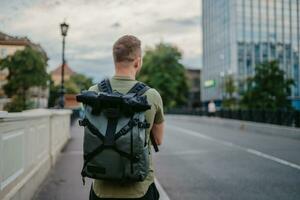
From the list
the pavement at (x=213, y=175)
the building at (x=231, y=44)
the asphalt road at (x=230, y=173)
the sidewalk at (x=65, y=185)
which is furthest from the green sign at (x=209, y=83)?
the sidewalk at (x=65, y=185)

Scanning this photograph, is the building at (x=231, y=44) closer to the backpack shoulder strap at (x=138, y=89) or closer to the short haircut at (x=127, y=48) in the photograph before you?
the short haircut at (x=127, y=48)

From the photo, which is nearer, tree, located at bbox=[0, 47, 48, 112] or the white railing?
the white railing

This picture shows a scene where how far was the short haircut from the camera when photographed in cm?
288

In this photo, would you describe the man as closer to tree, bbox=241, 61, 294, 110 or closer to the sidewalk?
the sidewalk

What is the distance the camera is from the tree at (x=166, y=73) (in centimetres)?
9125

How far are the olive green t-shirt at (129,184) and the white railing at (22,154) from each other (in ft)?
7.94

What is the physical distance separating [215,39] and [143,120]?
298 feet

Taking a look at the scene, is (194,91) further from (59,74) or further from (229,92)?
(229,92)

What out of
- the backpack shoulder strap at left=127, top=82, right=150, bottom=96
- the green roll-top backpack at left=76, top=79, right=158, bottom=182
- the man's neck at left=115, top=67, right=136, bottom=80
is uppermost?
the man's neck at left=115, top=67, right=136, bottom=80

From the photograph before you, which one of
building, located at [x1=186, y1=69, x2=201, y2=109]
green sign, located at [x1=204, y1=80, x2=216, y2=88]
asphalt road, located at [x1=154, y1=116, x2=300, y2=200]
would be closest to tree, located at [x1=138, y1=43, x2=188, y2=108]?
green sign, located at [x1=204, y1=80, x2=216, y2=88]

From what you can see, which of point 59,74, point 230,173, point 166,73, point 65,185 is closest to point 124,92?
point 65,185

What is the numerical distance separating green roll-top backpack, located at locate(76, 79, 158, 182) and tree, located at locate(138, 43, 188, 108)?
87.2m

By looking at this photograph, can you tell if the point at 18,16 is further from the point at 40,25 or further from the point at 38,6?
the point at 40,25

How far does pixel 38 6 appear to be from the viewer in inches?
199
